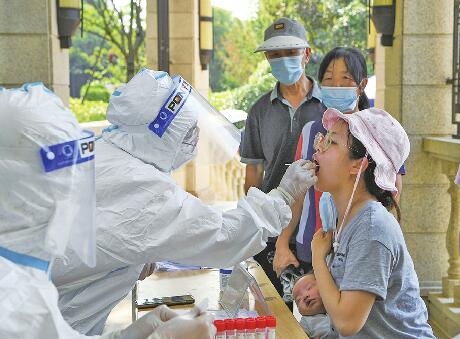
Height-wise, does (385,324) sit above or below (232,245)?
below

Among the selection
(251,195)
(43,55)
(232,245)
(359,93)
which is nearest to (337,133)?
(251,195)

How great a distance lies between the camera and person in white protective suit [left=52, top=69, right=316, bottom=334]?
2.14m

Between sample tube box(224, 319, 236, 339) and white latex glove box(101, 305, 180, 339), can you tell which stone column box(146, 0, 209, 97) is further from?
white latex glove box(101, 305, 180, 339)

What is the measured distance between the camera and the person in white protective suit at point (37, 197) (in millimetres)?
1368

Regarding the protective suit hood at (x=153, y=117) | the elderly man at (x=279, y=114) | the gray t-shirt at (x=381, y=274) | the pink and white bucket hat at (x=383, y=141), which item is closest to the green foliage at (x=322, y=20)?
the elderly man at (x=279, y=114)

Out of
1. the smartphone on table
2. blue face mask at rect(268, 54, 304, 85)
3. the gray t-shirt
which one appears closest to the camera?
the gray t-shirt

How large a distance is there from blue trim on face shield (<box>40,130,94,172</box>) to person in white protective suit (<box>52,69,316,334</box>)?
1.89ft

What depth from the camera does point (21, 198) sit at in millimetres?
1445

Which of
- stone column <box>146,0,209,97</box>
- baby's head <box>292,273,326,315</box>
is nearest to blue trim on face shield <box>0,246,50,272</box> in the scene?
baby's head <box>292,273,326,315</box>

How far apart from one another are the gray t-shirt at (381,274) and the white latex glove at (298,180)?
0.83ft

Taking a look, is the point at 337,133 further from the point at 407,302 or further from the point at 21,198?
the point at 21,198

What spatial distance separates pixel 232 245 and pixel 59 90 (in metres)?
2.95

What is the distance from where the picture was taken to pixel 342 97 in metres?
3.45

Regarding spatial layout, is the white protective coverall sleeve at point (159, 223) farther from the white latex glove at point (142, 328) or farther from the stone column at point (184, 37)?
the stone column at point (184, 37)
